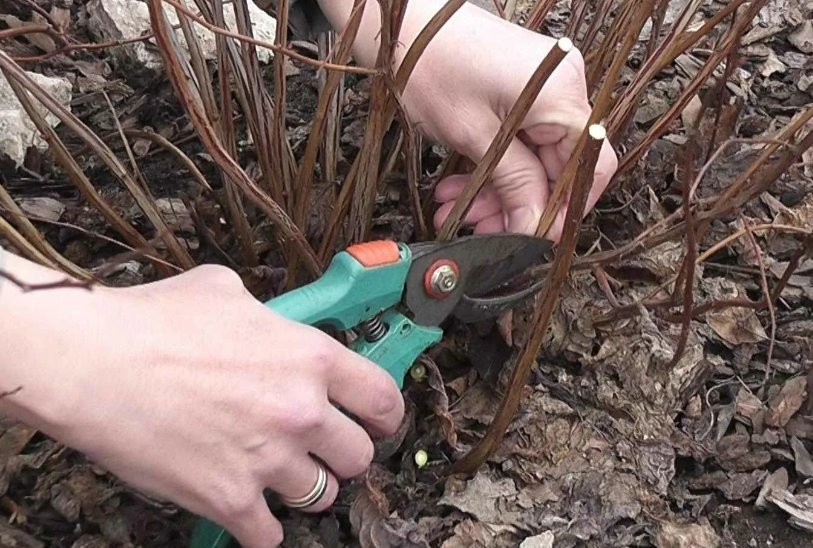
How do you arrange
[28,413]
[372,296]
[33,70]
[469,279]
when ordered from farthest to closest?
[33,70], [469,279], [372,296], [28,413]

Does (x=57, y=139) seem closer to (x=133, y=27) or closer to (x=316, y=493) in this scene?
(x=316, y=493)

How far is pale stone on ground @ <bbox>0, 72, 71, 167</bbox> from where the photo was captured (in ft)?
5.44

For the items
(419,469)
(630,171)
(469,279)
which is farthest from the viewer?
(630,171)

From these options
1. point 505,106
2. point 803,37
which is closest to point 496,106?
point 505,106

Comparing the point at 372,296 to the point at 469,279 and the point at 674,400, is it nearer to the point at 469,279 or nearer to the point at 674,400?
the point at 469,279

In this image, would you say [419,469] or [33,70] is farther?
[33,70]

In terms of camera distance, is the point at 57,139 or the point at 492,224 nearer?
the point at 57,139

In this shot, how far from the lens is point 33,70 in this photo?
1908mm

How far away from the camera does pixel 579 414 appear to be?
1444 millimetres

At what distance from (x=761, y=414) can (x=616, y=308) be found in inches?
10.5

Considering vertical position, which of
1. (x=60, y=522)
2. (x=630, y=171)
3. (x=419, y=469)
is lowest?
(x=60, y=522)

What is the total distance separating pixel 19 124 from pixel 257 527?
92 centimetres

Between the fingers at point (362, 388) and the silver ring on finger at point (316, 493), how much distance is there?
71mm

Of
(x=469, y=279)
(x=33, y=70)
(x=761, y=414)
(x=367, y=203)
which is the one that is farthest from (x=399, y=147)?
(x=33, y=70)
